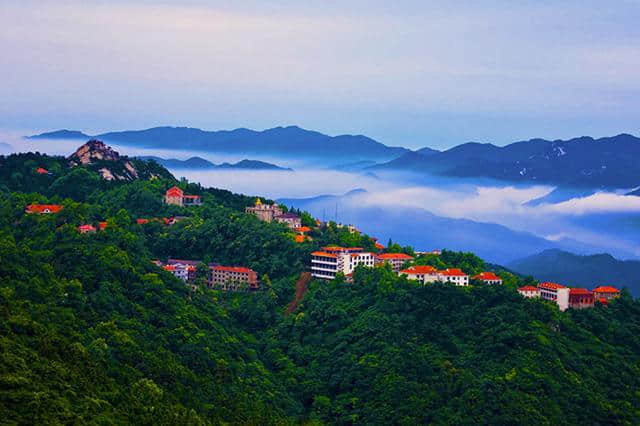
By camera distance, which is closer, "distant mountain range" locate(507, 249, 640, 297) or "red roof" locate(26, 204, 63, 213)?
"red roof" locate(26, 204, 63, 213)

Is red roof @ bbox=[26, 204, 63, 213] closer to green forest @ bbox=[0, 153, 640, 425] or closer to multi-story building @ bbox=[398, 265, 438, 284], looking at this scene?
green forest @ bbox=[0, 153, 640, 425]

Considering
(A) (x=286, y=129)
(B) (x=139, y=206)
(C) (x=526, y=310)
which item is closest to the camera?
(C) (x=526, y=310)

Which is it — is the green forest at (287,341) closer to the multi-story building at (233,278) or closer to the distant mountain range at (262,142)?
the multi-story building at (233,278)

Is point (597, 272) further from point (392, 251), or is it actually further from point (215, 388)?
point (215, 388)

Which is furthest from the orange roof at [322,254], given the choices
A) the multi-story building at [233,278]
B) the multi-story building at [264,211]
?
the multi-story building at [264,211]

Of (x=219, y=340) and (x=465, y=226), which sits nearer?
(x=219, y=340)

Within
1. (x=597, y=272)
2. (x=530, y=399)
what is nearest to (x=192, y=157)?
(x=597, y=272)

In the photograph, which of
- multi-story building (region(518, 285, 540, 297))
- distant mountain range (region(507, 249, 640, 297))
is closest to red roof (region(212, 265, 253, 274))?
multi-story building (region(518, 285, 540, 297))
